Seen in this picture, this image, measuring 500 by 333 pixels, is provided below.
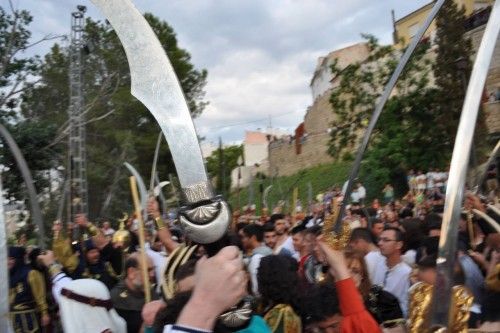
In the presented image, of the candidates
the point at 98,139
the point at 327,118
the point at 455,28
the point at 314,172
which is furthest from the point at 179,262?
the point at 327,118

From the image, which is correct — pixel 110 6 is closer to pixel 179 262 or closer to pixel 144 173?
pixel 179 262

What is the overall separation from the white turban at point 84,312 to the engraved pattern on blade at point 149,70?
7.49 feet

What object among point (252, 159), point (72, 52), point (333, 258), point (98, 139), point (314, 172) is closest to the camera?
point (333, 258)

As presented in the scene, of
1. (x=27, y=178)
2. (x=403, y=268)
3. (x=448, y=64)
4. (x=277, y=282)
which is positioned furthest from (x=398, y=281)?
(x=448, y=64)

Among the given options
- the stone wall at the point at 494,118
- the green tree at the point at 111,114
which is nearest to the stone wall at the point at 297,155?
the green tree at the point at 111,114

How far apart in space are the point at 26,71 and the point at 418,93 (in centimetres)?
1620

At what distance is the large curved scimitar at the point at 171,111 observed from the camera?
5.10 feet

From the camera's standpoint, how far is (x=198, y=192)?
1582 millimetres

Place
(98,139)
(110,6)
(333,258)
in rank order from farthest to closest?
1. (98,139)
2. (333,258)
3. (110,6)

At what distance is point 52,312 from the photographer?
6637 mm

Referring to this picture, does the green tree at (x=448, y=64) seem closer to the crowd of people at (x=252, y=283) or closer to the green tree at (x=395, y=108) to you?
the green tree at (x=395, y=108)

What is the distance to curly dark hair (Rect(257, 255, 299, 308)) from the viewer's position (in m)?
3.48

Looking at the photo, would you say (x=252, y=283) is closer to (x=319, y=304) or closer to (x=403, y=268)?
(x=319, y=304)

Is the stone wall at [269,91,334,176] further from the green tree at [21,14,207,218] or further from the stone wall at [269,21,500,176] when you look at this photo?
the green tree at [21,14,207,218]
